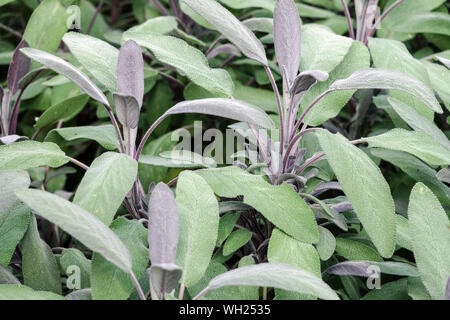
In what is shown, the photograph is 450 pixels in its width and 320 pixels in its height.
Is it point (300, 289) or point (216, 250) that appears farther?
point (216, 250)

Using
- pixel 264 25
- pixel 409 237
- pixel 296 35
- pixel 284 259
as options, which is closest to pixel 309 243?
pixel 284 259

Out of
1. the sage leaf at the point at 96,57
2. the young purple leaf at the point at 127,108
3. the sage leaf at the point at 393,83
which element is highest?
the sage leaf at the point at 96,57

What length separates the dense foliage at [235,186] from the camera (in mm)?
581

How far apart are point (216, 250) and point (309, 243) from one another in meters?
0.17

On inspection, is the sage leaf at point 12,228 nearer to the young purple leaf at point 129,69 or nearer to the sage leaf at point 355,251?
the young purple leaf at point 129,69

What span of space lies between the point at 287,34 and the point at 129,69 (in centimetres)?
22

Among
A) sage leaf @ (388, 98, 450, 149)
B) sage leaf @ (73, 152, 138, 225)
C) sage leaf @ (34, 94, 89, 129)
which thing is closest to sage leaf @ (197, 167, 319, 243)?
sage leaf @ (73, 152, 138, 225)

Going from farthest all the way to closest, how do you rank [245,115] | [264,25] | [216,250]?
[264,25]
[216,250]
[245,115]

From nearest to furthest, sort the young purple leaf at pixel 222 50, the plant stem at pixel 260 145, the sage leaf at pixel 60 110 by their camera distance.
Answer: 1. the plant stem at pixel 260 145
2. the sage leaf at pixel 60 110
3. the young purple leaf at pixel 222 50

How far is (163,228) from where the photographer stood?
0.57 metres

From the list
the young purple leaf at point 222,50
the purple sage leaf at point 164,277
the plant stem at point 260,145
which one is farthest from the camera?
the young purple leaf at point 222,50

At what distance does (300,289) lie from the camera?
1.72 ft

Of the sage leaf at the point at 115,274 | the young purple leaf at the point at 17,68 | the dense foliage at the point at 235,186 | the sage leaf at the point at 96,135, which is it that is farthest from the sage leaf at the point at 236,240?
the young purple leaf at the point at 17,68
